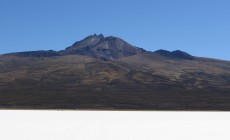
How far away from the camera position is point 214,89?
145125 millimetres
